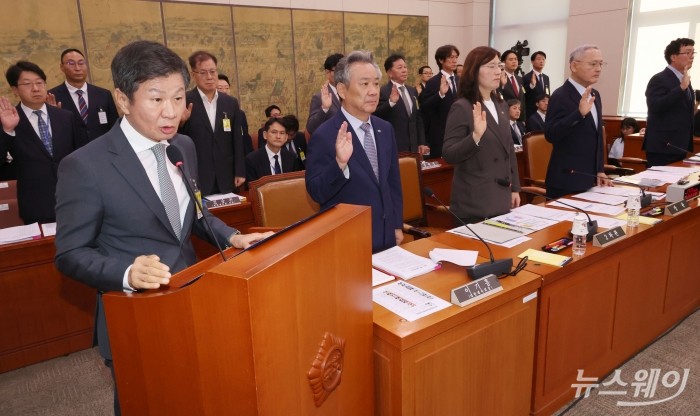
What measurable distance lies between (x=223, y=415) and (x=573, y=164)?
9.25ft

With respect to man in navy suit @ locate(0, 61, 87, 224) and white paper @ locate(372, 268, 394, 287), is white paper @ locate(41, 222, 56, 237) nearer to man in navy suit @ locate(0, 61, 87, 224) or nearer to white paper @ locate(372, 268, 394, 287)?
man in navy suit @ locate(0, 61, 87, 224)

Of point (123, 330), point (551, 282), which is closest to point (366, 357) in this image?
point (123, 330)

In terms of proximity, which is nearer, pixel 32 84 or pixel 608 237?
pixel 608 237

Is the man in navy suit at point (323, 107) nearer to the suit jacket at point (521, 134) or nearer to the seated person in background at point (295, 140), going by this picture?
the seated person in background at point (295, 140)

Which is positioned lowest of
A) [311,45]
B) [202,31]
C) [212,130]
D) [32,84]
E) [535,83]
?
[212,130]

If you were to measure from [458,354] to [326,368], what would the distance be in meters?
0.64

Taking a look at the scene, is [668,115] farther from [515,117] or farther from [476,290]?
[476,290]

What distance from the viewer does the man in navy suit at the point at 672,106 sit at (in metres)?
4.09

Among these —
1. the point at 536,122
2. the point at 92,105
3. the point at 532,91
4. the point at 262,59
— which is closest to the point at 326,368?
the point at 92,105

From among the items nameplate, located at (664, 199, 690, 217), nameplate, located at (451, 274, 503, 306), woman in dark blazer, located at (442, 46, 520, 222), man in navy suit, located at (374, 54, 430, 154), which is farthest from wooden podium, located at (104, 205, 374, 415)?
man in navy suit, located at (374, 54, 430, 154)

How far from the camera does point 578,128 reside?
3.00m

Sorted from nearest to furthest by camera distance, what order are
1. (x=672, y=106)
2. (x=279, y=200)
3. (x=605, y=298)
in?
(x=605, y=298) → (x=279, y=200) → (x=672, y=106)

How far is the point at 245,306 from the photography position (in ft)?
2.55

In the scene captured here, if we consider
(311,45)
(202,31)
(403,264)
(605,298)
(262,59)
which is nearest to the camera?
(403,264)
